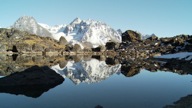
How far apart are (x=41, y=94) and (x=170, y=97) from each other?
787 inches

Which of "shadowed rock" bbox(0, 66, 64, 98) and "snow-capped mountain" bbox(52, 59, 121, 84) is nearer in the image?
"shadowed rock" bbox(0, 66, 64, 98)

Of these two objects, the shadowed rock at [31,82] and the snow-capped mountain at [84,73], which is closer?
the shadowed rock at [31,82]

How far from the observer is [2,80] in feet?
152

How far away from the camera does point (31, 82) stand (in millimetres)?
47781

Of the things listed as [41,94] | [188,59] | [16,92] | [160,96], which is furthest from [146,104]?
[188,59]

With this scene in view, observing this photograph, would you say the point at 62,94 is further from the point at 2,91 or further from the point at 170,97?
the point at 170,97

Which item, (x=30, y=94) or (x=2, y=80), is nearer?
(x=30, y=94)

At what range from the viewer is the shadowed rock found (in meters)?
41.7

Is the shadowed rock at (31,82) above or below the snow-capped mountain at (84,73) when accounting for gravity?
above

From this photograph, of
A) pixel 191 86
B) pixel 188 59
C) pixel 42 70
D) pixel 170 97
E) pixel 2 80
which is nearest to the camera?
pixel 170 97

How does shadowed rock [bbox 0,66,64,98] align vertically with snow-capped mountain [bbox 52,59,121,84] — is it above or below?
above

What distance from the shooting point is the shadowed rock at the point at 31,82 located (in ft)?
137

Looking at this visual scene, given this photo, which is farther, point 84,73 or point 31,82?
point 84,73

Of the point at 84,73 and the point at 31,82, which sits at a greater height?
the point at 31,82
